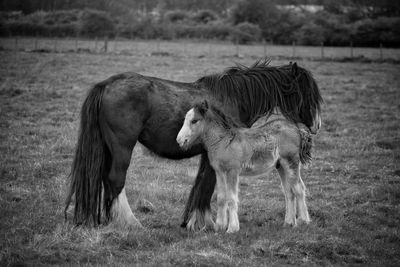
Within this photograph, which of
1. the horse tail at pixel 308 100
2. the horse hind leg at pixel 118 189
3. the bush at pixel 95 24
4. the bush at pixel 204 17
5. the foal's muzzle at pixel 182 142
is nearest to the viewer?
the foal's muzzle at pixel 182 142

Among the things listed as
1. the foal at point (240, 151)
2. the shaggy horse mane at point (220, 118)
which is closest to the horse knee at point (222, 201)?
the foal at point (240, 151)

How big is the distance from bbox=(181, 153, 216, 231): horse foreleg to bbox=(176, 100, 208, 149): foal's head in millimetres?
553

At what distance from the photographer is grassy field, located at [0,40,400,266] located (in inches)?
222

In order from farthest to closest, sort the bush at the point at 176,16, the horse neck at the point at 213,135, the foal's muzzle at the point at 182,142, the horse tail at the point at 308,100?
the bush at the point at 176,16, the horse tail at the point at 308,100, the horse neck at the point at 213,135, the foal's muzzle at the point at 182,142

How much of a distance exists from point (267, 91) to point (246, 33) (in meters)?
50.6

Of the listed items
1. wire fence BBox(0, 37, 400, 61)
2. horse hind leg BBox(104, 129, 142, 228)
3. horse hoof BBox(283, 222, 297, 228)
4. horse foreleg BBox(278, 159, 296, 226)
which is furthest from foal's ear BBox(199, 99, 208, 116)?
wire fence BBox(0, 37, 400, 61)

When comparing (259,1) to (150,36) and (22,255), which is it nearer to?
(150,36)

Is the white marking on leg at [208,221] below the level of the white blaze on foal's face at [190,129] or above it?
below

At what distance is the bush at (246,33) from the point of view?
54.5 m

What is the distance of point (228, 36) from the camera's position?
57.5 m

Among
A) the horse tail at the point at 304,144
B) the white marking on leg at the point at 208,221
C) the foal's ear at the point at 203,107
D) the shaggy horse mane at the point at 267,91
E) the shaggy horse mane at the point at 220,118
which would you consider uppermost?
the shaggy horse mane at the point at 267,91

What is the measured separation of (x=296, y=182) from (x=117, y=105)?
2.97 metres

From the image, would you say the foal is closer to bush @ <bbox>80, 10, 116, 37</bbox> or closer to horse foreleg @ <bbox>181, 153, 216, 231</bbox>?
horse foreleg @ <bbox>181, 153, 216, 231</bbox>

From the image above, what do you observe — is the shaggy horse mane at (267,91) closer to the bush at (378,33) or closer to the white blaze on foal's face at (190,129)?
the white blaze on foal's face at (190,129)
